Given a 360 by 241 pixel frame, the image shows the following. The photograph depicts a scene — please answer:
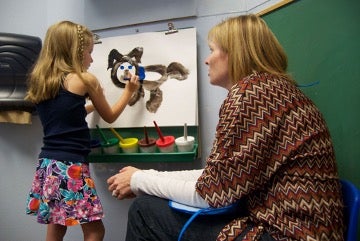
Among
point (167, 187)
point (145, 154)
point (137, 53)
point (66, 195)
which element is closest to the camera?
point (167, 187)

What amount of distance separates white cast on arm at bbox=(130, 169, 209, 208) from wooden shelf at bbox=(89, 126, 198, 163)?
12.6 inches

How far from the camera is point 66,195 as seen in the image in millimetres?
1050

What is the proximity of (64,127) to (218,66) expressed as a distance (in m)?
0.60

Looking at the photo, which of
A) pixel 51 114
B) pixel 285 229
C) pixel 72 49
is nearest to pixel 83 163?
pixel 51 114

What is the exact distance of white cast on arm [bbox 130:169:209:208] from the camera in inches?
28.3

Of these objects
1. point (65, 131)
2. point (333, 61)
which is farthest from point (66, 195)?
point (333, 61)

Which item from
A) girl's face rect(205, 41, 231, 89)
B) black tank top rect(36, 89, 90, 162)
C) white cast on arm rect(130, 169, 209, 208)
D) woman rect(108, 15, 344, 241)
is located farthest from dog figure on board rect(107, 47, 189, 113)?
woman rect(108, 15, 344, 241)

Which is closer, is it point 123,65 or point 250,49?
point 250,49

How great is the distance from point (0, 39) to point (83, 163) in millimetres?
794

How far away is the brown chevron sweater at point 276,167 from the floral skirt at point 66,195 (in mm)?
582

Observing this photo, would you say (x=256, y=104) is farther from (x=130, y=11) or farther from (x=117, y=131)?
(x=130, y=11)

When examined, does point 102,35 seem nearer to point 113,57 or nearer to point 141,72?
point 113,57

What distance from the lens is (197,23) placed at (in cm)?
130

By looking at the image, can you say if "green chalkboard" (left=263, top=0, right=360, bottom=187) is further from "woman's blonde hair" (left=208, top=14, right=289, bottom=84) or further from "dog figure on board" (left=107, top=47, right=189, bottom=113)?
"dog figure on board" (left=107, top=47, right=189, bottom=113)
